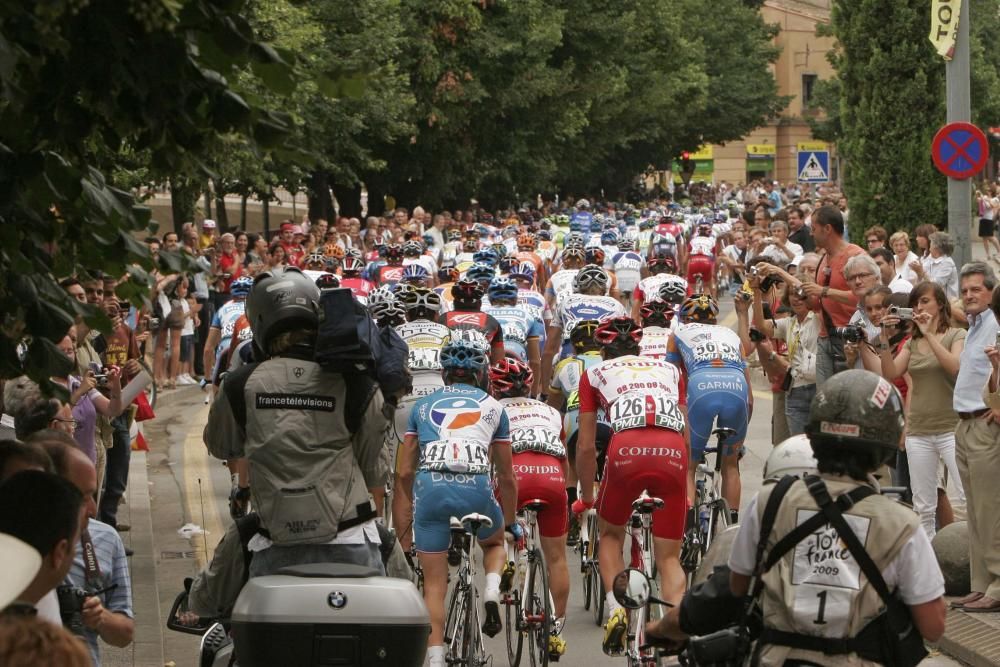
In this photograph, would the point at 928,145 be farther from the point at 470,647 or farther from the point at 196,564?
the point at 470,647

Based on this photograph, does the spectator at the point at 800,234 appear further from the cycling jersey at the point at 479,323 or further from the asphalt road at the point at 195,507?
the cycling jersey at the point at 479,323

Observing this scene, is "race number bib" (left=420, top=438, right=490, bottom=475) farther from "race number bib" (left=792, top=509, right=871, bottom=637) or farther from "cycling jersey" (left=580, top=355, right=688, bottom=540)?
"race number bib" (left=792, top=509, right=871, bottom=637)

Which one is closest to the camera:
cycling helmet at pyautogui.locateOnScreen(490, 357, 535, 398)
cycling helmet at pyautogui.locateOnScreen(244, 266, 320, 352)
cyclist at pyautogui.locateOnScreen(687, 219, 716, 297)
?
cycling helmet at pyautogui.locateOnScreen(244, 266, 320, 352)

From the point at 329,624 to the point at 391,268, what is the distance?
15.0 m

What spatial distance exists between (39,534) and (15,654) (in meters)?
1.30

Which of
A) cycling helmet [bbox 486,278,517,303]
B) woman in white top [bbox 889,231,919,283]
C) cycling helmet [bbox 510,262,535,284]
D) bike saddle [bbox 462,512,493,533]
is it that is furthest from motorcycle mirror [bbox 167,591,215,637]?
woman in white top [bbox 889,231,919,283]

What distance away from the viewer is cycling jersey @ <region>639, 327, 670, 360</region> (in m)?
12.6

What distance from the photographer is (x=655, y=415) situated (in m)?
9.44

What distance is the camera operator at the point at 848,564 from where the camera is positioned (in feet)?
16.3

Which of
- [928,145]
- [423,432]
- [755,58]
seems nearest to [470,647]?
[423,432]

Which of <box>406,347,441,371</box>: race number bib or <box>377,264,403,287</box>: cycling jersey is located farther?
<box>377,264,403,287</box>: cycling jersey

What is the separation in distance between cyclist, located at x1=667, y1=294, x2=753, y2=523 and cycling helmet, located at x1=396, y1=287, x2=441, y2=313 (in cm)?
164

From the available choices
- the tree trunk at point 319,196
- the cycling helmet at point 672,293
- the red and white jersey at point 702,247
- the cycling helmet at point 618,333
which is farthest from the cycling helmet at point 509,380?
the tree trunk at point 319,196

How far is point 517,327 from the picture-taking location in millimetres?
14578
